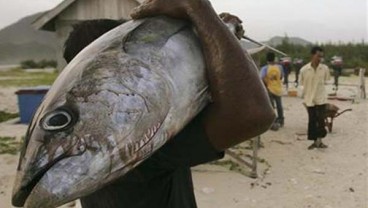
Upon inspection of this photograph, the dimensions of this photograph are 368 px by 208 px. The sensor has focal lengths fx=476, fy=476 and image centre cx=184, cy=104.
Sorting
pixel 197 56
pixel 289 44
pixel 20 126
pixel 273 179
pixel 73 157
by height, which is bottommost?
A: pixel 289 44

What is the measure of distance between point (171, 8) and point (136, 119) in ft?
1.34

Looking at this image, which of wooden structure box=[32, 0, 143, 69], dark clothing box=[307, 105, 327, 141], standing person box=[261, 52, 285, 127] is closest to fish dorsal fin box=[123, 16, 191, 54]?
wooden structure box=[32, 0, 143, 69]

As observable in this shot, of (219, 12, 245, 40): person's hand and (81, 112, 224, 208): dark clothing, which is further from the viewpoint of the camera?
(219, 12, 245, 40): person's hand

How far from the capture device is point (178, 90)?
1.20 metres

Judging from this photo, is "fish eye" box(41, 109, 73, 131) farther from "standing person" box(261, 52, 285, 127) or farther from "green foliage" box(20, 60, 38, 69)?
"green foliage" box(20, 60, 38, 69)

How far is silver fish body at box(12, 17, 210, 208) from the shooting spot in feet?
3.29

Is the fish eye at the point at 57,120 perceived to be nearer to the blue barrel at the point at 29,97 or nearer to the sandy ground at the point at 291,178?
the sandy ground at the point at 291,178

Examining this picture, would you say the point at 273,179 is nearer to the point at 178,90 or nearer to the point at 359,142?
the point at 359,142

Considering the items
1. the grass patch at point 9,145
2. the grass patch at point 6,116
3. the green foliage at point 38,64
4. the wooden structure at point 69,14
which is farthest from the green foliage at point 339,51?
the green foliage at point 38,64

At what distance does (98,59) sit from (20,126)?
1130 centimetres

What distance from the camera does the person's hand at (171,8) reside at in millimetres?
1328

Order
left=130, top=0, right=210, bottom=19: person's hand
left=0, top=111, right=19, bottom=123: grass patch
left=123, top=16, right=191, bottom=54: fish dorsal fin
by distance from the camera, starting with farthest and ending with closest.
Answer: left=0, top=111, right=19, bottom=123: grass patch, left=130, top=0, right=210, bottom=19: person's hand, left=123, top=16, right=191, bottom=54: fish dorsal fin

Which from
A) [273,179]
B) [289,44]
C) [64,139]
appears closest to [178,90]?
[64,139]

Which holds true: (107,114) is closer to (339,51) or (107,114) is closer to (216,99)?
(216,99)
